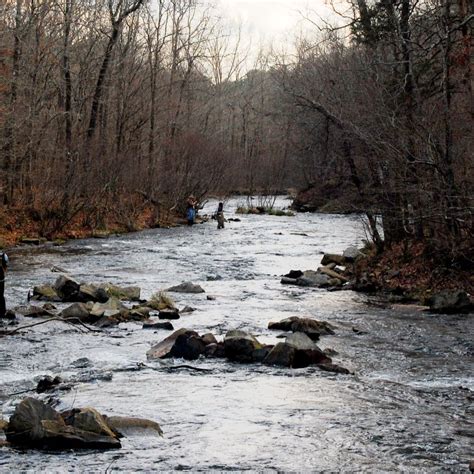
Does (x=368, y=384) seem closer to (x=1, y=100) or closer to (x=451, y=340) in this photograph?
(x=451, y=340)

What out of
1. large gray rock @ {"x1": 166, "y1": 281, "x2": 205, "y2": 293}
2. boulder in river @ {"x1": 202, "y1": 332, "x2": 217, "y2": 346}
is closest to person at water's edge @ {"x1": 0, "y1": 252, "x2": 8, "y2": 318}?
boulder in river @ {"x1": 202, "y1": 332, "x2": 217, "y2": 346}

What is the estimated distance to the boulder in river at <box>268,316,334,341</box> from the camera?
1234 centimetres

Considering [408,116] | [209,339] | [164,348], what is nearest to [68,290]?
[164,348]

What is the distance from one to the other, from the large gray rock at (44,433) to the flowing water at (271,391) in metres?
0.16

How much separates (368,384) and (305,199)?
44286mm

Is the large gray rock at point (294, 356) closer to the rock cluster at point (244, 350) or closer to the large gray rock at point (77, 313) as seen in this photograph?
the rock cluster at point (244, 350)

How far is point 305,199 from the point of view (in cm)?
5322

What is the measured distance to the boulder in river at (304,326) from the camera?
1234 centimetres

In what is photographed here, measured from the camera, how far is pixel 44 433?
22.3 ft

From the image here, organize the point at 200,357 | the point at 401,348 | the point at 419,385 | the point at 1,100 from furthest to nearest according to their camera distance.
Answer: the point at 1,100
the point at 401,348
the point at 200,357
the point at 419,385

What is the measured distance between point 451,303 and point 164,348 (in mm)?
6693

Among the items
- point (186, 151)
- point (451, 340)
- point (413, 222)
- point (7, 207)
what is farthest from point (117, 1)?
point (451, 340)

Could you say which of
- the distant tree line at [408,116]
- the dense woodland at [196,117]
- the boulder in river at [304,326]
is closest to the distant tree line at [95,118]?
the dense woodland at [196,117]

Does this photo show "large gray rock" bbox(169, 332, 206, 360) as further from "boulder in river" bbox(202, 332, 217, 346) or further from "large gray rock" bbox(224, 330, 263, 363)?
"large gray rock" bbox(224, 330, 263, 363)
